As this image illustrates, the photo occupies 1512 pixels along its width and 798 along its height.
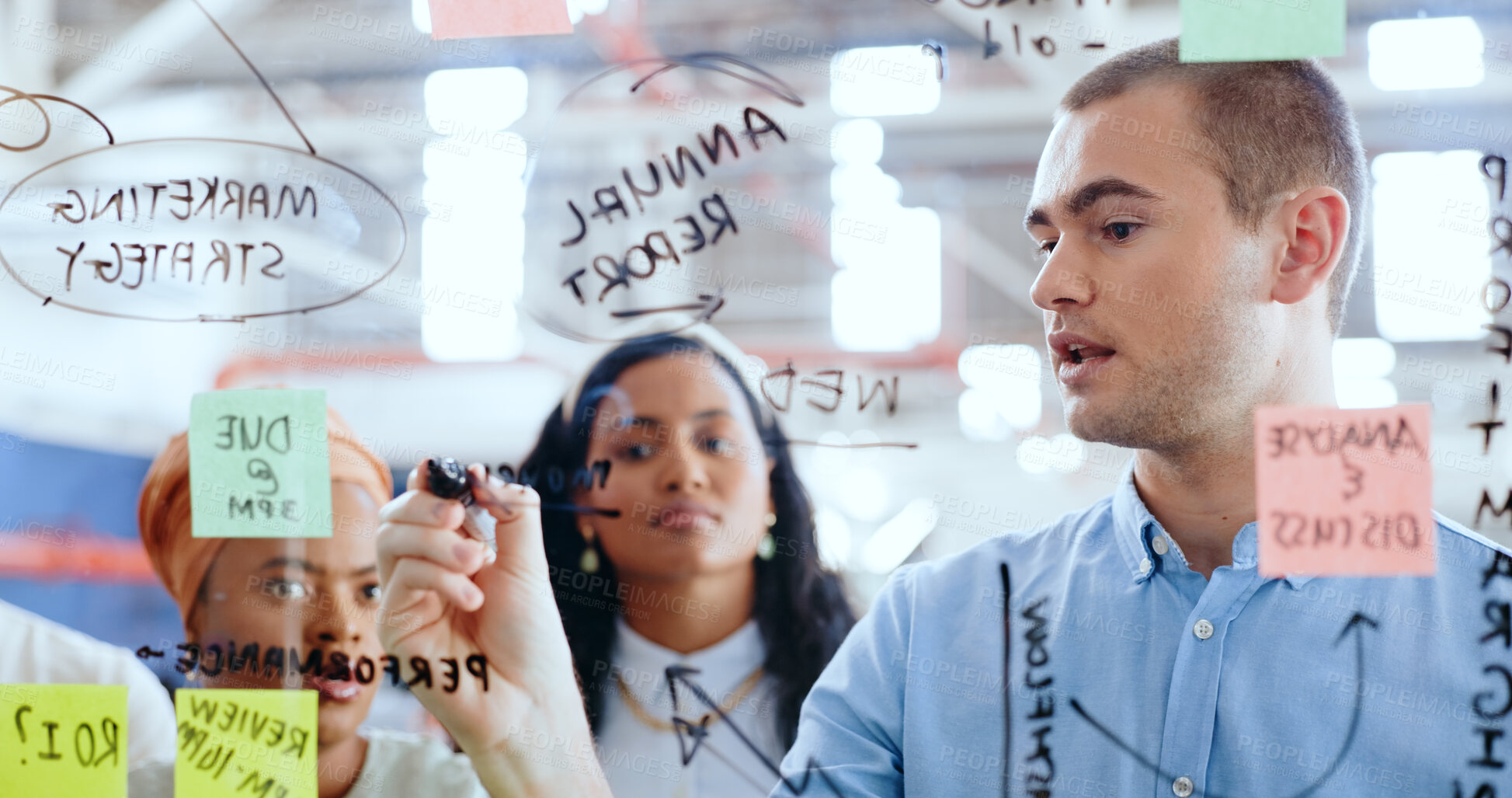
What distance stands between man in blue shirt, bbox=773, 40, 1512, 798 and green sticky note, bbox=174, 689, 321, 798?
526mm

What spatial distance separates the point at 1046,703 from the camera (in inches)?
38.2

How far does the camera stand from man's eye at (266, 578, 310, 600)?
1128 mm

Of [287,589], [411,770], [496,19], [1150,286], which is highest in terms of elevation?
[496,19]

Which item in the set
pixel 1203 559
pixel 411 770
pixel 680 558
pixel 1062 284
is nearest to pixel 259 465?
pixel 411 770

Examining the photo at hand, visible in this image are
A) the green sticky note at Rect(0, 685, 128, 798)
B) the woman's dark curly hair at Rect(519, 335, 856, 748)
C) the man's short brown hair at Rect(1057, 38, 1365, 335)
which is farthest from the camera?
the green sticky note at Rect(0, 685, 128, 798)

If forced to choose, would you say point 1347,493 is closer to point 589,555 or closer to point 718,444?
point 718,444

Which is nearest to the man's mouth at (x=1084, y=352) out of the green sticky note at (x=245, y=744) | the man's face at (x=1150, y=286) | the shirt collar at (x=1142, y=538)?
the man's face at (x=1150, y=286)

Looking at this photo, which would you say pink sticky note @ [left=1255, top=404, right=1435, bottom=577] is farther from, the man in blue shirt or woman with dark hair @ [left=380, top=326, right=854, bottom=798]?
woman with dark hair @ [left=380, top=326, right=854, bottom=798]

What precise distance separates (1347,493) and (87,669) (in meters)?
1.19

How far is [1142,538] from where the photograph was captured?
956 millimetres

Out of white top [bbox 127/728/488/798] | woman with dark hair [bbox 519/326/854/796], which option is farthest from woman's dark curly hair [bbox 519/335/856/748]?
white top [bbox 127/728/488/798]

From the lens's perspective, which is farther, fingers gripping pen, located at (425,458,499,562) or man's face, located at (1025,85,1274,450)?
fingers gripping pen, located at (425,458,499,562)

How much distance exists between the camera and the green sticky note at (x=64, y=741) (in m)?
1.15

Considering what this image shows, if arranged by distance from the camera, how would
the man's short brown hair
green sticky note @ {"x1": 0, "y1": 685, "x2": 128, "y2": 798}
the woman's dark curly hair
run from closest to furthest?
the man's short brown hair
the woman's dark curly hair
green sticky note @ {"x1": 0, "y1": 685, "x2": 128, "y2": 798}
